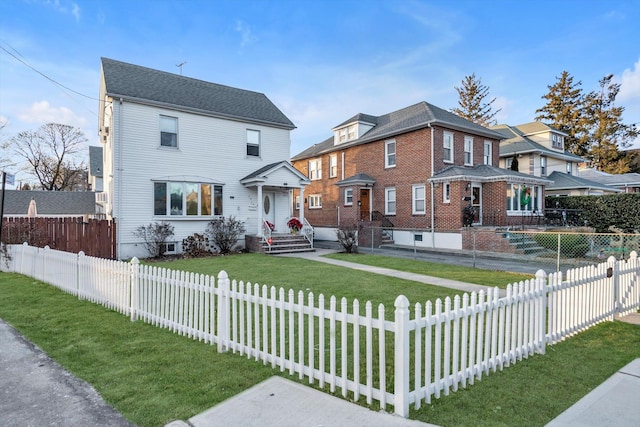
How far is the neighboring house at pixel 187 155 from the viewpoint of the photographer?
1520cm

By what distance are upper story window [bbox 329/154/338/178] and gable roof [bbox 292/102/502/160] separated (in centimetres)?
61

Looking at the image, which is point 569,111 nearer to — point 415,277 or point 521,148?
point 521,148

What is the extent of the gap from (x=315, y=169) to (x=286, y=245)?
12.7 m

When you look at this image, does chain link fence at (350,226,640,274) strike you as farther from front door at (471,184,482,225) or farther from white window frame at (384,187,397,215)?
front door at (471,184,482,225)

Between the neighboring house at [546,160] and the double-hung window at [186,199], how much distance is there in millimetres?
22111

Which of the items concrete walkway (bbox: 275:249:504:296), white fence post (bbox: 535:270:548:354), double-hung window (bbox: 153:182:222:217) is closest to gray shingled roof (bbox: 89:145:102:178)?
double-hung window (bbox: 153:182:222:217)

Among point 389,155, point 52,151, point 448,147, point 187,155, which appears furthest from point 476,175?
point 52,151

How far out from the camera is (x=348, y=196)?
23.4 meters

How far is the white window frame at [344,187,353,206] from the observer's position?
75.9ft

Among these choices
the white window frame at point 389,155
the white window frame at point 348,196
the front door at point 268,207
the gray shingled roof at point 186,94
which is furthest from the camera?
the white window frame at point 348,196

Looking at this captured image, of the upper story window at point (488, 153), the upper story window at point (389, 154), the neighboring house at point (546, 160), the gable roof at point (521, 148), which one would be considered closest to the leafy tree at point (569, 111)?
the neighboring house at point (546, 160)

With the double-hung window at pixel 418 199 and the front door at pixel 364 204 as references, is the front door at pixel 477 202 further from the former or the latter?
the front door at pixel 364 204

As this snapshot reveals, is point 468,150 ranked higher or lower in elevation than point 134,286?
higher

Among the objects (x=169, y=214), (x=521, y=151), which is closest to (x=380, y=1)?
(x=169, y=214)
